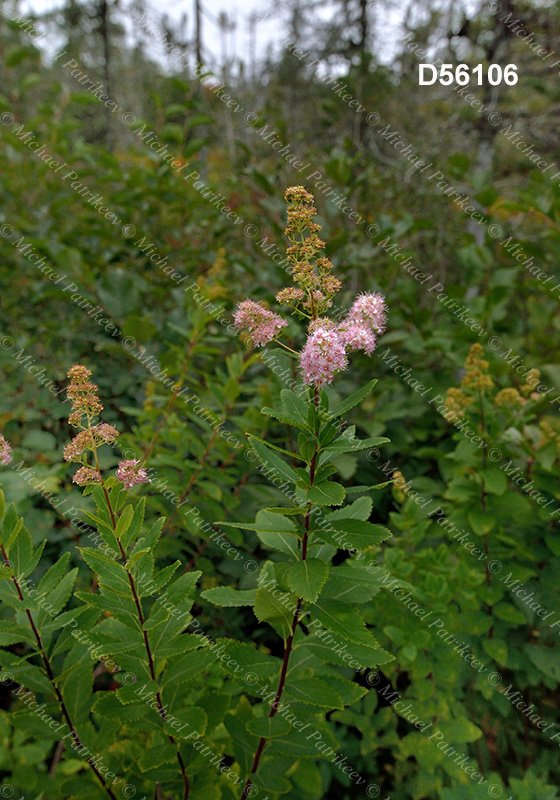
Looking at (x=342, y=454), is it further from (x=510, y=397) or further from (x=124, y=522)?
(x=124, y=522)

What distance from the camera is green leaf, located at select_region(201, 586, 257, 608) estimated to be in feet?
3.57

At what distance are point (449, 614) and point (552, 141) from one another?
4.66 meters

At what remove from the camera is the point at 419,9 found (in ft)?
23.8

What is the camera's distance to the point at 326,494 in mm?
927

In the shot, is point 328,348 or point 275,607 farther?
point 275,607

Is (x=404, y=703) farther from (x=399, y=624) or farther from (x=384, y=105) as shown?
(x=384, y=105)

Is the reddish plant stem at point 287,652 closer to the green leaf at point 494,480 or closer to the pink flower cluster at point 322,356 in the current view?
the pink flower cluster at point 322,356

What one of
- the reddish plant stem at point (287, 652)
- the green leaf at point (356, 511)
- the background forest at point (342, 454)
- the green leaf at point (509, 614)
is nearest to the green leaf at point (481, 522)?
the background forest at point (342, 454)

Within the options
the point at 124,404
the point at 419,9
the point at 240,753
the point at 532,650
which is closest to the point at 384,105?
the point at 419,9

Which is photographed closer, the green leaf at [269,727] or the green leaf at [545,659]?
the green leaf at [269,727]

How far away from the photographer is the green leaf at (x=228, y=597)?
1088 mm

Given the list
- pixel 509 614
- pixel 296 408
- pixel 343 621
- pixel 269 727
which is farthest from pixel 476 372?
pixel 269 727

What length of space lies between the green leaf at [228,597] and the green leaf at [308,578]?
0.17m

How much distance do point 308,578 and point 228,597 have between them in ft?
0.82
